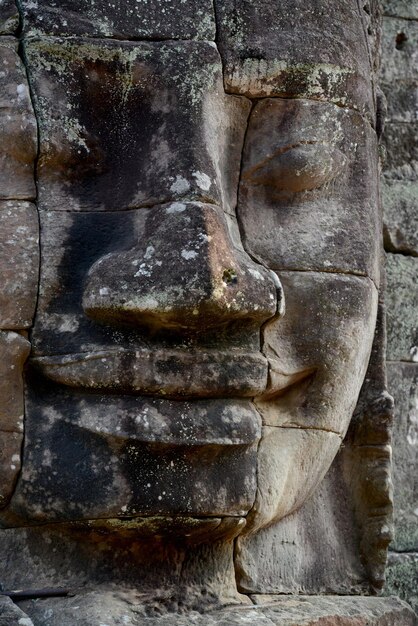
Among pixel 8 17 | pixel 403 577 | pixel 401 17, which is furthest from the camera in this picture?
pixel 401 17

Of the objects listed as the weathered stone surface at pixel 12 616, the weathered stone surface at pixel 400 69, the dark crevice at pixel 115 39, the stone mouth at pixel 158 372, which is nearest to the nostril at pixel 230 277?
the stone mouth at pixel 158 372

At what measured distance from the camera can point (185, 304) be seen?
3.38m

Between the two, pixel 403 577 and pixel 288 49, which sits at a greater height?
pixel 288 49

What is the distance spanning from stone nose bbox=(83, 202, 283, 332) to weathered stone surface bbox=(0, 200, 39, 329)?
163 mm

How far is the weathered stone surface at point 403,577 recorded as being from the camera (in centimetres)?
443

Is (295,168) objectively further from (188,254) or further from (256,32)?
(188,254)

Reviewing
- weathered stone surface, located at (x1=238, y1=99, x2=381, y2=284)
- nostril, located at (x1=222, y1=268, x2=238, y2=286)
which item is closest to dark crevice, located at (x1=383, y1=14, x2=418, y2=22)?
weathered stone surface, located at (x1=238, y1=99, x2=381, y2=284)

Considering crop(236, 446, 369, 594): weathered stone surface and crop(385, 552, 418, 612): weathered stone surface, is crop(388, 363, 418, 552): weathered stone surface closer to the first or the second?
crop(385, 552, 418, 612): weathered stone surface

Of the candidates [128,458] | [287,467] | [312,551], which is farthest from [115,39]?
[312,551]

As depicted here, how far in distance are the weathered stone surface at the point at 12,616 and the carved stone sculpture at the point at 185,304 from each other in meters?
0.06

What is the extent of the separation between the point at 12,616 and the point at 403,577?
Result: 1584 millimetres

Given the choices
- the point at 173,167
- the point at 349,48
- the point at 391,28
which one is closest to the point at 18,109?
the point at 173,167

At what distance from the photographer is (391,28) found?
4.95 meters

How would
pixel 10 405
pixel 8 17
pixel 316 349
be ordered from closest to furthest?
pixel 10 405 → pixel 8 17 → pixel 316 349
